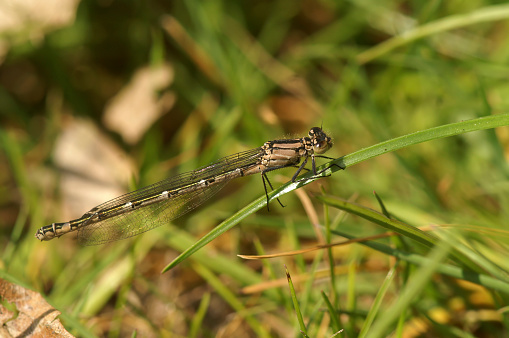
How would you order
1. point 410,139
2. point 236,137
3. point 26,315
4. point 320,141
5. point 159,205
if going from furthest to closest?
point 236,137 < point 159,205 < point 320,141 < point 26,315 < point 410,139

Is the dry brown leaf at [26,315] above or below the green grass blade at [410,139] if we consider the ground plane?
below

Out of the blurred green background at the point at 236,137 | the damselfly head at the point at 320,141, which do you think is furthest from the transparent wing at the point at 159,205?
the damselfly head at the point at 320,141

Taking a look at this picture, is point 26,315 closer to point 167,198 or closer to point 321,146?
point 167,198

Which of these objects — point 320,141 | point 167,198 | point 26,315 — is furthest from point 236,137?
point 26,315

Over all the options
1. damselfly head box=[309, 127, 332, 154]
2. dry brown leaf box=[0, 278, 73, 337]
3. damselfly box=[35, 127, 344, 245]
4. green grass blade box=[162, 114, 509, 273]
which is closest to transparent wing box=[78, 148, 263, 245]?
damselfly box=[35, 127, 344, 245]

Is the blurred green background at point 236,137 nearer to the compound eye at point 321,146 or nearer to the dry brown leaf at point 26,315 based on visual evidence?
the dry brown leaf at point 26,315

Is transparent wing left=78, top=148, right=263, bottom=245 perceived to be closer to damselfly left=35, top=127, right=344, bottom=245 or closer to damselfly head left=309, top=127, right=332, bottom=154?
damselfly left=35, top=127, right=344, bottom=245

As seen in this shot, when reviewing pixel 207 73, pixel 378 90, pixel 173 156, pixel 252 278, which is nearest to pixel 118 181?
pixel 173 156
